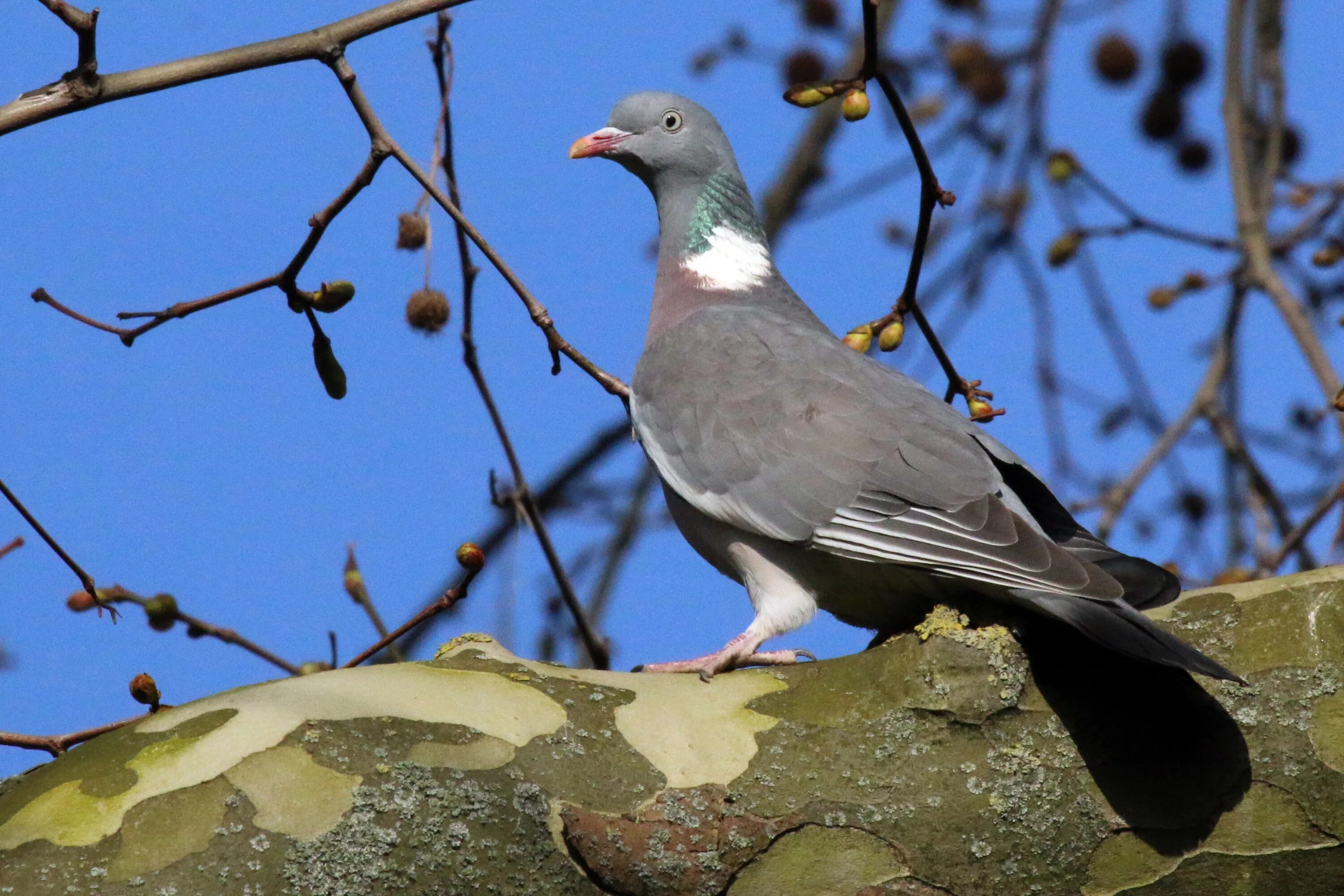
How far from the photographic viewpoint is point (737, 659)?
2.79 meters

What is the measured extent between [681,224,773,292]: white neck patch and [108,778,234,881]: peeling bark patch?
2.27m

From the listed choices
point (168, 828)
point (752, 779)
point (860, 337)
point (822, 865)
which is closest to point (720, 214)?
point (860, 337)

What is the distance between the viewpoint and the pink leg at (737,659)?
106 inches

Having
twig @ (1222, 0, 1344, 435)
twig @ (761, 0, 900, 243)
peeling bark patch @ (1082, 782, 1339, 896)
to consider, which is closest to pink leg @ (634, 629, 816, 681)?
peeling bark patch @ (1082, 782, 1339, 896)

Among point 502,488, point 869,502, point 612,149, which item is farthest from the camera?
point 612,149

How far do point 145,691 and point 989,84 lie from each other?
439 centimetres

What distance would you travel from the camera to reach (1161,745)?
2.22 meters

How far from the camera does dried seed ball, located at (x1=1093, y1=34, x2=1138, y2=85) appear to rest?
19.4 feet

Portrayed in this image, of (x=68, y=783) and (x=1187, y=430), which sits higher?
(x=1187, y=430)

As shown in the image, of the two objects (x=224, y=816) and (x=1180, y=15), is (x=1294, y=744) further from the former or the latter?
(x=1180, y=15)

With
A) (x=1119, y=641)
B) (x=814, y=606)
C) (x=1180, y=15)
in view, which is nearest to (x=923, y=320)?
(x=814, y=606)

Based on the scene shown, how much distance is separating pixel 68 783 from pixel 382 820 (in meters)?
0.45

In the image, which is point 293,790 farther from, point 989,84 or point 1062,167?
point 989,84

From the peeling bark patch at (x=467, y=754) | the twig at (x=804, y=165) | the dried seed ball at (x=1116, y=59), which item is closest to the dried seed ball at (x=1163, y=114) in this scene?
the dried seed ball at (x=1116, y=59)
